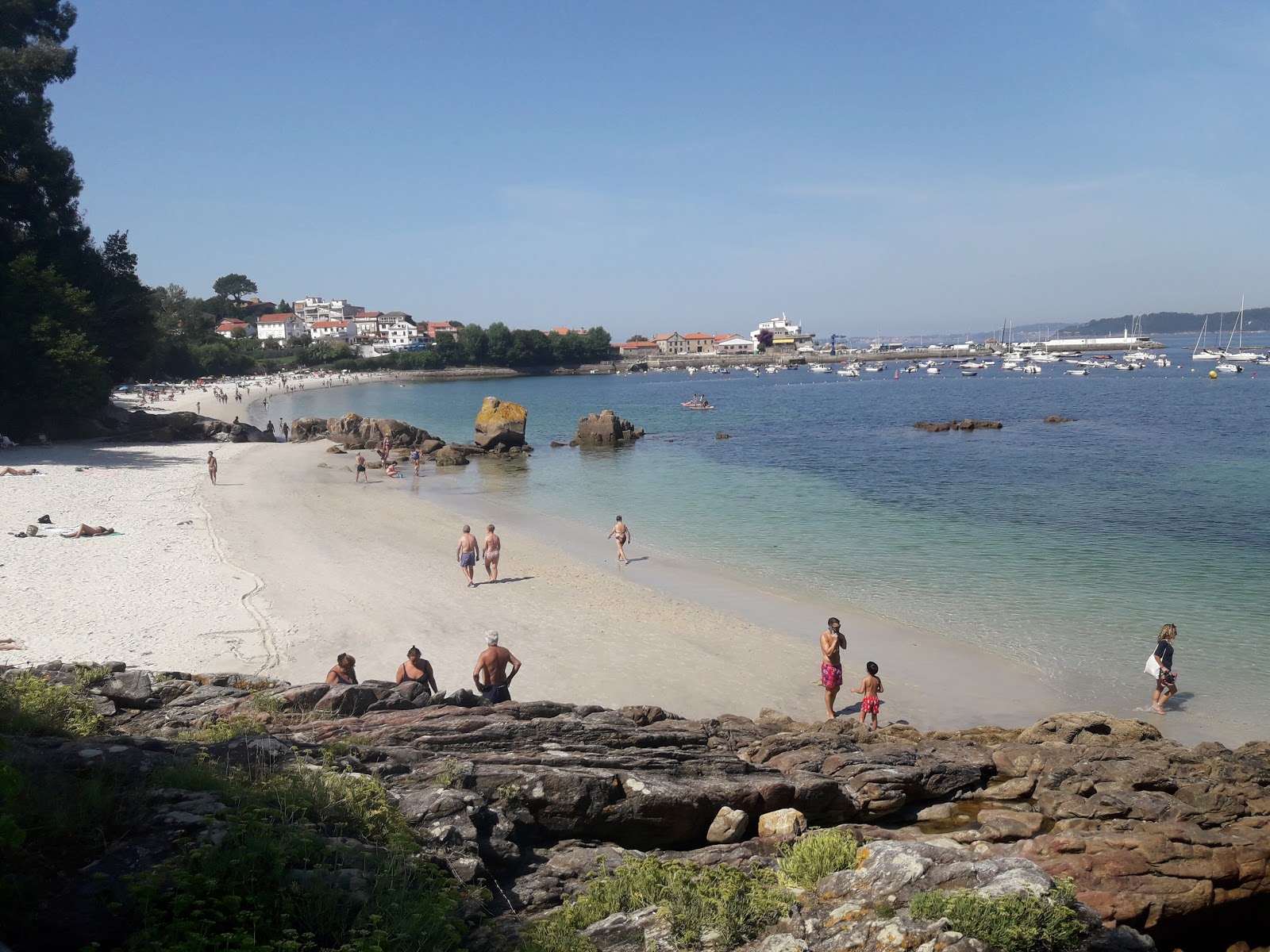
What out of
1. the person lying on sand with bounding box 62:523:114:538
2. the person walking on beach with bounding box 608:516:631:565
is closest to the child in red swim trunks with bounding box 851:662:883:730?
the person walking on beach with bounding box 608:516:631:565

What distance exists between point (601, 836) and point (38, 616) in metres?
13.0

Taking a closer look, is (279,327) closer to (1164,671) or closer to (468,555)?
(468,555)

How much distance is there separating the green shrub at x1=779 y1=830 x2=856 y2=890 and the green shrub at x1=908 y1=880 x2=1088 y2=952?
968 mm

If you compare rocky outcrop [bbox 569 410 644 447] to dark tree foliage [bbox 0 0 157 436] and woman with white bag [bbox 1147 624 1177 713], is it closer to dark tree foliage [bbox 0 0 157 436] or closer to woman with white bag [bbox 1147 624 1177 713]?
dark tree foliage [bbox 0 0 157 436]

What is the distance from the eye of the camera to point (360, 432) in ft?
167

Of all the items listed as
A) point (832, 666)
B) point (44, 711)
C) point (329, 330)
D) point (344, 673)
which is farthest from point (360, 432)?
point (329, 330)

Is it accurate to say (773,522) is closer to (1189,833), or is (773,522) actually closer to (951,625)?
(951,625)

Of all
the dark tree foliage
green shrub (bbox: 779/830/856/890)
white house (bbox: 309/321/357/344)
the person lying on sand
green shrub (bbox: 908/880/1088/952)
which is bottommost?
green shrub (bbox: 779/830/856/890)

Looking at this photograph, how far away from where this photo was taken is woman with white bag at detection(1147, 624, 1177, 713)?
41.5 ft

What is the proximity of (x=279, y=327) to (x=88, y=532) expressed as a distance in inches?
6402

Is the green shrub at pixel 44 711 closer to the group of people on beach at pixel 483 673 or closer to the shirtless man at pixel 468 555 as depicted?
the group of people on beach at pixel 483 673

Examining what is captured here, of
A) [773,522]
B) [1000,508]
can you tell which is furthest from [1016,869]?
[1000,508]

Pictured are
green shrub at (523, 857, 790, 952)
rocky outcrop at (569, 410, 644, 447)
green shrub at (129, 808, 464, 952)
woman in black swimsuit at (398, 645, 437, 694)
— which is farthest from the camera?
rocky outcrop at (569, 410, 644, 447)

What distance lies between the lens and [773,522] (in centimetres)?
2702
